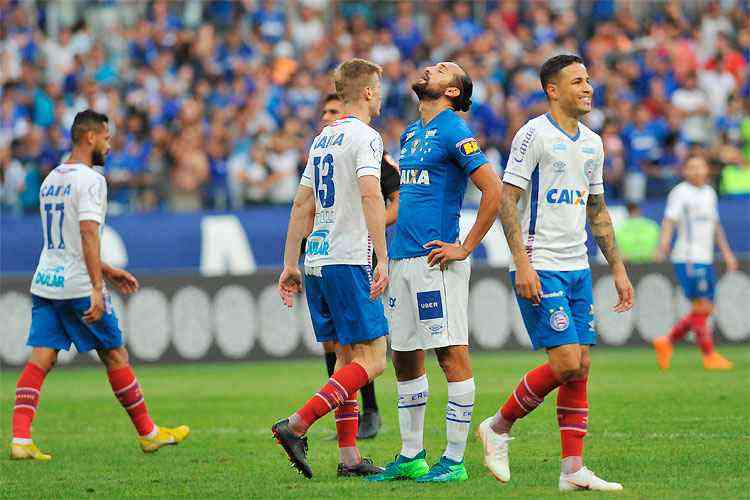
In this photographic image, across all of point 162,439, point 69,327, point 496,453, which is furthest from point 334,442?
point 496,453

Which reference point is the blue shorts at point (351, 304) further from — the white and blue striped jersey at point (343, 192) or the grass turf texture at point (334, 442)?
the grass turf texture at point (334, 442)

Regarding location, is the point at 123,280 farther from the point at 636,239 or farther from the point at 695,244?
the point at 636,239

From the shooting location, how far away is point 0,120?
22.3m

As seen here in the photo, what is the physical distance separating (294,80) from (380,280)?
16333 mm

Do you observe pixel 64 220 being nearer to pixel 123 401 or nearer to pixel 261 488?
pixel 123 401

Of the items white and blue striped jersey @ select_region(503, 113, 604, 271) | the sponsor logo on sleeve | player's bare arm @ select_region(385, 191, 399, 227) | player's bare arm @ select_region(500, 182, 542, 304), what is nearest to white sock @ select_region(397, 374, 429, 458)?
player's bare arm @ select_region(500, 182, 542, 304)

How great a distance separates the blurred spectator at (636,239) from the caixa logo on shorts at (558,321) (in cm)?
1283

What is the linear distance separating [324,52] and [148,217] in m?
5.83

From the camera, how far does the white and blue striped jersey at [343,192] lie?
844 cm

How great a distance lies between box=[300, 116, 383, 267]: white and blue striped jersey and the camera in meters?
8.44

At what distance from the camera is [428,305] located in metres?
8.25

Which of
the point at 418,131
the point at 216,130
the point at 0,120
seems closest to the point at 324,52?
the point at 216,130

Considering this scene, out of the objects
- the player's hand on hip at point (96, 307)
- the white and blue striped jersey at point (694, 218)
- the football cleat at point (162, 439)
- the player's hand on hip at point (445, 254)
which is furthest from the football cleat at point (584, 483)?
the white and blue striped jersey at point (694, 218)

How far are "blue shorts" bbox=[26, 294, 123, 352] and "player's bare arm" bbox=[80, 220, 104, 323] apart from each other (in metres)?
0.15
